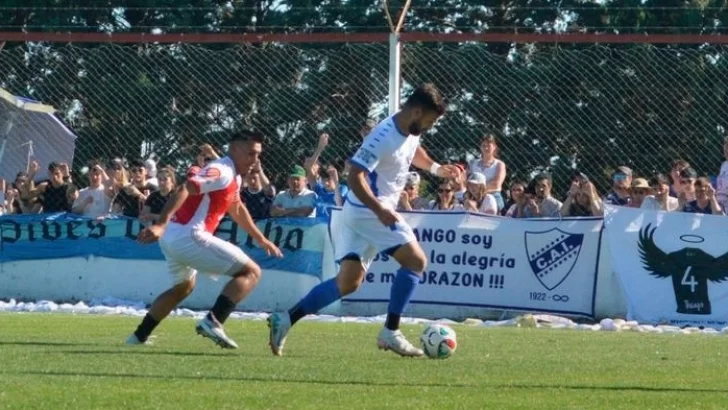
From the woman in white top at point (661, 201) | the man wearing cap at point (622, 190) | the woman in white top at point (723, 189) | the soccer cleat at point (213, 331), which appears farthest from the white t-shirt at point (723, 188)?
the soccer cleat at point (213, 331)

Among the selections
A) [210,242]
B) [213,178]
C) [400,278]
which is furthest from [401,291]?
[213,178]

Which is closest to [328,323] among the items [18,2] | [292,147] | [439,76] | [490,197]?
[490,197]

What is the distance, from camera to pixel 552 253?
1728 centimetres

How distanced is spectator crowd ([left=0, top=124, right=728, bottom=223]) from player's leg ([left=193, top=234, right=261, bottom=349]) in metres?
4.74

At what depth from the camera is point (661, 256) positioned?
1691 centimetres

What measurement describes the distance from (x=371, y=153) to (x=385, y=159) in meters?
0.18

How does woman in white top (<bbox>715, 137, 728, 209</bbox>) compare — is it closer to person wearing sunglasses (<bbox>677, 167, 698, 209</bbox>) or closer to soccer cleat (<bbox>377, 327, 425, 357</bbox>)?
person wearing sunglasses (<bbox>677, 167, 698, 209</bbox>)

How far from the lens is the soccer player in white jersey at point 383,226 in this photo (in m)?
10.7

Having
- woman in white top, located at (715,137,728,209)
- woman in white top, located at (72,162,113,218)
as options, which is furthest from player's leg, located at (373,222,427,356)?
woman in white top, located at (72,162,113,218)

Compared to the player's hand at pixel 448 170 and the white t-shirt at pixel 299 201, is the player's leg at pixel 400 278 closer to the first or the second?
the player's hand at pixel 448 170

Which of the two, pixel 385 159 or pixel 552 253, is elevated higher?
pixel 385 159

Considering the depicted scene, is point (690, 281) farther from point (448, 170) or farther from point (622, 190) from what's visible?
point (448, 170)

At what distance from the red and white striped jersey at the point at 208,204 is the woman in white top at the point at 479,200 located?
21.1 feet

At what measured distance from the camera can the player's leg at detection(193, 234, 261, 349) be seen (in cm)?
1129
